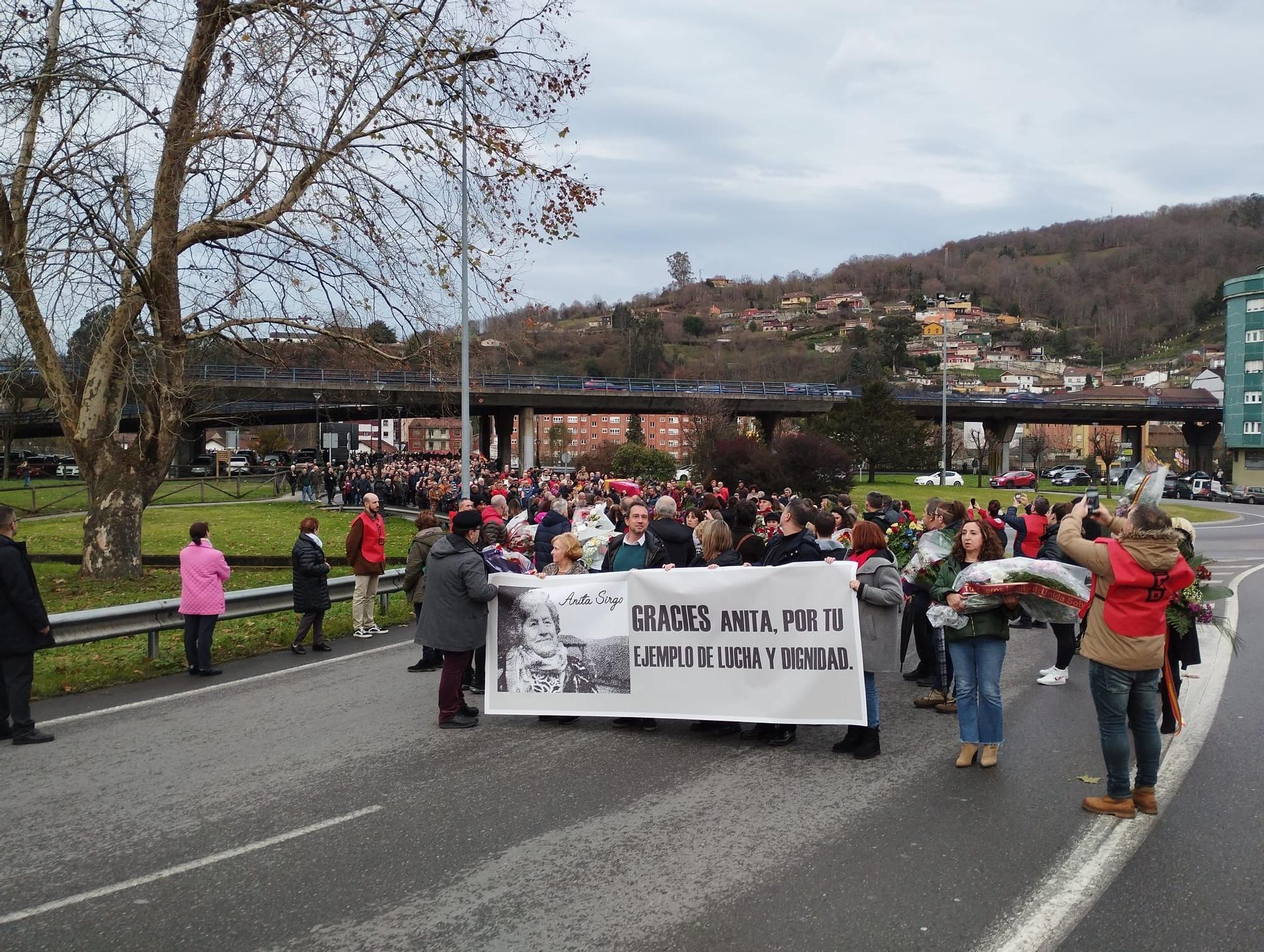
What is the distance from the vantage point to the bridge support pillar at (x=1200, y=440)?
100m

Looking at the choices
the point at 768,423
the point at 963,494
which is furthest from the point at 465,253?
the point at 768,423

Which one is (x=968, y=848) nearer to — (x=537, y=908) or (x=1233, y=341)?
(x=537, y=908)

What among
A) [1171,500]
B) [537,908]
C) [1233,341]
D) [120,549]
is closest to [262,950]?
[537,908]

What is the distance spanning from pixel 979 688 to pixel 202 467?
246 feet

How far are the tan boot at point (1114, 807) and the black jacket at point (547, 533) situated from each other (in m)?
6.05

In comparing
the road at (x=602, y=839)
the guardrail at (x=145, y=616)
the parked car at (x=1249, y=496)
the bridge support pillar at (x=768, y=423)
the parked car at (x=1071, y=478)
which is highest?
the bridge support pillar at (x=768, y=423)

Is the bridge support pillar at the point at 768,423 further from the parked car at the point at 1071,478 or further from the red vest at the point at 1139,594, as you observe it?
the red vest at the point at 1139,594

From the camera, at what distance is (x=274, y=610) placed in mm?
12336

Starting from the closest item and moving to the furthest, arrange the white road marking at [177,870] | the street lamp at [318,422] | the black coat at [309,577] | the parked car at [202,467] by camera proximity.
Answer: the white road marking at [177,870], the black coat at [309,577], the street lamp at [318,422], the parked car at [202,467]

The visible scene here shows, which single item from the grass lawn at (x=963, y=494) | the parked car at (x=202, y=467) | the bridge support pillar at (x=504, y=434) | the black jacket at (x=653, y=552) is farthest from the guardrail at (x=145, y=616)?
the bridge support pillar at (x=504, y=434)

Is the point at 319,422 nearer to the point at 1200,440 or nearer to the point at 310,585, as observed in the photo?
the point at 310,585

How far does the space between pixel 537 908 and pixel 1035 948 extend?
7.23 feet

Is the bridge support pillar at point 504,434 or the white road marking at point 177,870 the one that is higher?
the bridge support pillar at point 504,434

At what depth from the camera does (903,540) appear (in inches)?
456
